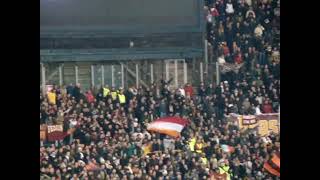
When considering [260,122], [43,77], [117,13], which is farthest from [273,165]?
[43,77]

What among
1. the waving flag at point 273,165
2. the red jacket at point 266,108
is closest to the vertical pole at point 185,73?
the red jacket at point 266,108

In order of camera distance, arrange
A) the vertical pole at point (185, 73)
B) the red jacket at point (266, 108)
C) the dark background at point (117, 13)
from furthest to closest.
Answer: the red jacket at point (266, 108), the vertical pole at point (185, 73), the dark background at point (117, 13)

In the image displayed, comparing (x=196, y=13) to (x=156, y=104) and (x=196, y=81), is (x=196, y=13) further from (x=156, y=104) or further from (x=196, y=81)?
(x=156, y=104)

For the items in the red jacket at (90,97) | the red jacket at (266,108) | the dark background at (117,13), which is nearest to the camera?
the dark background at (117,13)

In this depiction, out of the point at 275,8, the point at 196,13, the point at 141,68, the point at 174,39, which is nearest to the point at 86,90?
the point at 141,68

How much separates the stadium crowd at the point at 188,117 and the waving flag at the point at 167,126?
53mm

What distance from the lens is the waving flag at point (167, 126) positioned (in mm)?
5105

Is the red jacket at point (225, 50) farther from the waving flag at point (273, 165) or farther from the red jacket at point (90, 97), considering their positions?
the red jacket at point (90, 97)
